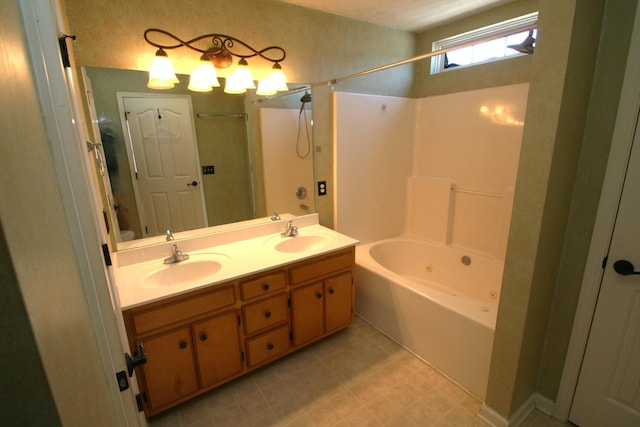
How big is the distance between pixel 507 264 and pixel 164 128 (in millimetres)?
2046

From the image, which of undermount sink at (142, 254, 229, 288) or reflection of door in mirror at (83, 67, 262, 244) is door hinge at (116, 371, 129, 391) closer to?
undermount sink at (142, 254, 229, 288)

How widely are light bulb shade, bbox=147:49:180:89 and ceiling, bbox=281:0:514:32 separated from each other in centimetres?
97

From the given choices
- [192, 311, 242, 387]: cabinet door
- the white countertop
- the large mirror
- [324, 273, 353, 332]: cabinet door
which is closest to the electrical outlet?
the large mirror

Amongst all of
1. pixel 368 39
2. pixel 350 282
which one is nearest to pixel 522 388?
pixel 350 282

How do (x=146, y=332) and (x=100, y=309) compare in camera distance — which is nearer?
(x=100, y=309)

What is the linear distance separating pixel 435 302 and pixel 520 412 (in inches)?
26.8

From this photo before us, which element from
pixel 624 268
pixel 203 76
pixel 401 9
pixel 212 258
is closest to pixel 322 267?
pixel 212 258

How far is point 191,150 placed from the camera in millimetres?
1914

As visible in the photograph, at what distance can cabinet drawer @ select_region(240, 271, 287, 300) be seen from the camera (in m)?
1.71

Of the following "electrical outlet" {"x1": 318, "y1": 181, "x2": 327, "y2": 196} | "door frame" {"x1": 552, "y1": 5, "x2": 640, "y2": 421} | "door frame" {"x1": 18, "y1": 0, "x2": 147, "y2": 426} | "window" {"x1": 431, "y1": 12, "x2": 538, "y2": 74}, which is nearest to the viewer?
"door frame" {"x1": 18, "y1": 0, "x2": 147, "y2": 426}

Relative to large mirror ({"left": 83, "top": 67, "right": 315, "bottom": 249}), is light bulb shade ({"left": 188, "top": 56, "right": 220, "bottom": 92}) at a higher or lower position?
higher

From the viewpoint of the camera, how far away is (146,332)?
57.1 inches

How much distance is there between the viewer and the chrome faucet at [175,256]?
1.82 meters

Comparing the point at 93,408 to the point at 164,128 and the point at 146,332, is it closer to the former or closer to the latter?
the point at 146,332
